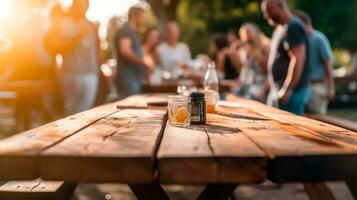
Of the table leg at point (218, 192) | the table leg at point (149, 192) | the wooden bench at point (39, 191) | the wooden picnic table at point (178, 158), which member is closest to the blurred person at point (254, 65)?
the wooden bench at point (39, 191)

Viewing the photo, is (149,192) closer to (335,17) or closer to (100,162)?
(100,162)

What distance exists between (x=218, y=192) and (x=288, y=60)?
3219 mm

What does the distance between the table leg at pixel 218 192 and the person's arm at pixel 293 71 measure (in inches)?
110

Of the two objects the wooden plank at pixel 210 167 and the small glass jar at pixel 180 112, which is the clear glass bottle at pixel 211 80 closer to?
the small glass jar at pixel 180 112

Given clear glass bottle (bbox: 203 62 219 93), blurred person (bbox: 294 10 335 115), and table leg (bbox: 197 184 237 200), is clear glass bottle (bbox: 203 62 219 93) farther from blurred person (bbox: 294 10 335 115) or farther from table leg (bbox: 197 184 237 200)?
blurred person (bbox: 294 10 335 115)

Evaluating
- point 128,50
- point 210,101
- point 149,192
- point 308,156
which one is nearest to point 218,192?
point 149,192

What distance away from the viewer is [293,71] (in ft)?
16.0

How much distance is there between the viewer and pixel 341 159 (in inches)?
67.2

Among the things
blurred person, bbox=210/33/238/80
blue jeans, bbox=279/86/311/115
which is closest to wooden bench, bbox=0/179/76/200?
blue jeans, bbox=279/86/311/115

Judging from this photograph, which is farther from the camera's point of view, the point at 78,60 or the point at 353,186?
the point at 78,60

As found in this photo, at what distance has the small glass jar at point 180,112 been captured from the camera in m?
2.54

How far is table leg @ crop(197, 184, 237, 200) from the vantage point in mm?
2148

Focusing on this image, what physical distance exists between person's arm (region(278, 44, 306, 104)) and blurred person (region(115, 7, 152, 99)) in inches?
81.7

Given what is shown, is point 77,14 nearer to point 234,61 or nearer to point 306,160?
point 234,61
